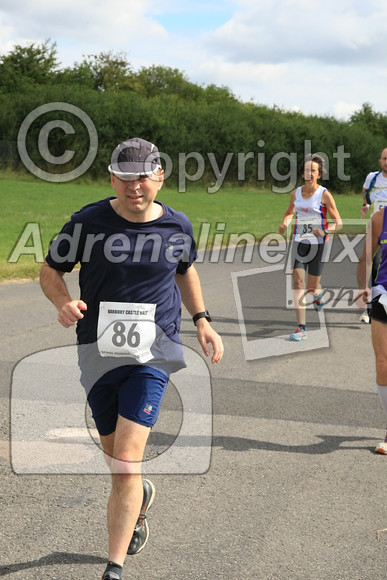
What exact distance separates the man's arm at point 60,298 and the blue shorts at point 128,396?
347mm

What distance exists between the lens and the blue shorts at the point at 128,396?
3.59 meters

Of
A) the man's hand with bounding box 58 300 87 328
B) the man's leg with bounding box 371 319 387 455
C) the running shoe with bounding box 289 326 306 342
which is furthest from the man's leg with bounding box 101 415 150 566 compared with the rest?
the running shoe with bounding box 289 326 306 342

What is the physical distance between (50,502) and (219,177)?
40978 millimetres

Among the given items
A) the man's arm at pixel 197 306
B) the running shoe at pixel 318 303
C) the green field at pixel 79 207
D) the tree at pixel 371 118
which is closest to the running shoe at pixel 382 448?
the man's arm at pixel 197 306

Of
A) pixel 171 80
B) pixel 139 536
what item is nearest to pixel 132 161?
pixel 139 536

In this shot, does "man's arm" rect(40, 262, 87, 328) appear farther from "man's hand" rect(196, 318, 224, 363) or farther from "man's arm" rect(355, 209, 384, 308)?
"man's arm" rect(355, 209, 384, 308)

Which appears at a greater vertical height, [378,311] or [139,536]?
[378,311]

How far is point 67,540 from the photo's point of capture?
3.90 metres

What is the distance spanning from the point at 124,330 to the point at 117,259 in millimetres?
334

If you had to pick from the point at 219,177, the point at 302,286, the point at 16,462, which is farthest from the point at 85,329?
the point at 219,177

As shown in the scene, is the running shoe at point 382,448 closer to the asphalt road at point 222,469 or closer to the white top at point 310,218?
the asphalt road at point 222,469

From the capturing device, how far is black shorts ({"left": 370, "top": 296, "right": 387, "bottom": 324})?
5.05 meters

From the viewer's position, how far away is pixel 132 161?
3.63 meters

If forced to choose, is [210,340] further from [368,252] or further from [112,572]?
[368,252]
